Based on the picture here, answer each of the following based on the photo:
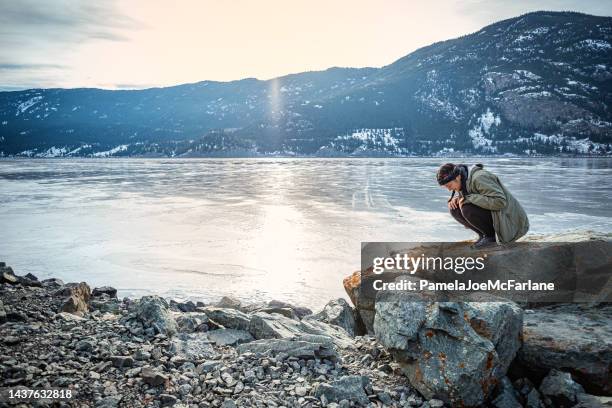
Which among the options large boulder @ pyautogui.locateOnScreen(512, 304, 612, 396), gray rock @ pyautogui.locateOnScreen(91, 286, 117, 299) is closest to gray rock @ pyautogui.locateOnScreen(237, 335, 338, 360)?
large boulder @ pyautogui.locateOnScreen(512, 304, 612, 396)

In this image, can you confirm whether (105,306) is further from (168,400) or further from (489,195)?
(489,195)

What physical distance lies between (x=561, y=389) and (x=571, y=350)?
656mm

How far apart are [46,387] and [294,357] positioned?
2.96m

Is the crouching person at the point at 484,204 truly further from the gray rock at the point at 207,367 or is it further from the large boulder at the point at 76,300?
the large boulder at the point at 76,300

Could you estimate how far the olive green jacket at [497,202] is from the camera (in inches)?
250

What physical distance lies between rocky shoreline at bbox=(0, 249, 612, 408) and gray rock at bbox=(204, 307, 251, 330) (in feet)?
0.63

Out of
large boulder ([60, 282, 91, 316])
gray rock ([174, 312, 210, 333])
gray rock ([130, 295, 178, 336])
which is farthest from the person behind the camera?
large boulder ([60, 282, 91, 316])

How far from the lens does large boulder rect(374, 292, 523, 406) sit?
4.79 m

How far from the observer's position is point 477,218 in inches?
269

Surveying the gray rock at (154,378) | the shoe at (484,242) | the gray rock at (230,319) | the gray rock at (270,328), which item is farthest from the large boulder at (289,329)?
the shoe at (484,242)

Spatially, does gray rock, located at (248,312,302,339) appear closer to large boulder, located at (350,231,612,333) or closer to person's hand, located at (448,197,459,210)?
large boulder, located at (350,231,612,333)

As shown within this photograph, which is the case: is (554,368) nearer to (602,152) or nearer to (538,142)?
(602,152)

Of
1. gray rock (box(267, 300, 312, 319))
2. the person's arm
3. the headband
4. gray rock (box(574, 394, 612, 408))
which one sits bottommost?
gray rock (box(267, 300, 312, 319))

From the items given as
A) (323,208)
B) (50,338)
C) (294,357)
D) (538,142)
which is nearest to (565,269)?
(294,357)
